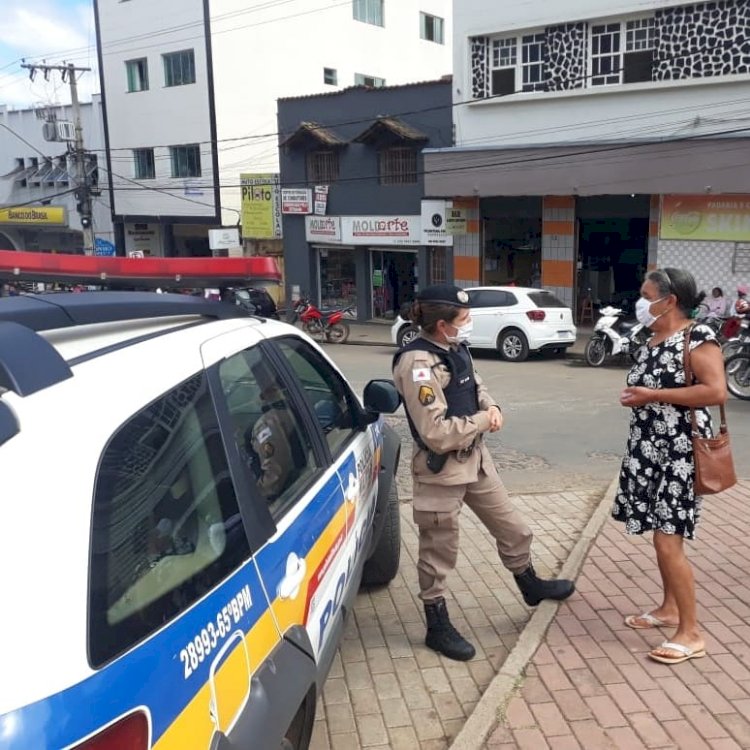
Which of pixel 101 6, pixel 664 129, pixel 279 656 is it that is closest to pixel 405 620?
pixel 279 656

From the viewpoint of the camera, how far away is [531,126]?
63.7 feet

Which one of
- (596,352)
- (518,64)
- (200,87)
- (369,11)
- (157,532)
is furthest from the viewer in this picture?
(369,11)

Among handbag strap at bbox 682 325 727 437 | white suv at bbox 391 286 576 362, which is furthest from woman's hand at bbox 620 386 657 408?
white suv at bbox 391 286 576 362

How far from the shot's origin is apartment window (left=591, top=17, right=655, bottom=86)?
17938 millimetres

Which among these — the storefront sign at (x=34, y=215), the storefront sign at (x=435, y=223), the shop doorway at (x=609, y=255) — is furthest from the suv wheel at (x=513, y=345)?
the storefront sign at (x=34, y=215)

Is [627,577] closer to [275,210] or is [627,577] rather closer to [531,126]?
[531,126]

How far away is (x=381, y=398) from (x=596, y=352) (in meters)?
11.9

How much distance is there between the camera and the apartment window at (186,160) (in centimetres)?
2900

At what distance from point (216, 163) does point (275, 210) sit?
4.53m

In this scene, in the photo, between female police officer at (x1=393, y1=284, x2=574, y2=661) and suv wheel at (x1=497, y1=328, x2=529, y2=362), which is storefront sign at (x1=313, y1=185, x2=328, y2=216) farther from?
female police officer at (x1=393, y1=284, x2=574, y2=661)

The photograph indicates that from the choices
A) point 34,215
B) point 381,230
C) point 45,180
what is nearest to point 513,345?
point 381,230

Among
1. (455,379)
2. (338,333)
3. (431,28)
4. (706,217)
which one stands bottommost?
(338,333)

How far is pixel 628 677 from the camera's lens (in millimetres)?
3506

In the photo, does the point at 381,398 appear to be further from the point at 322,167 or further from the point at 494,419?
the point at 322,167
